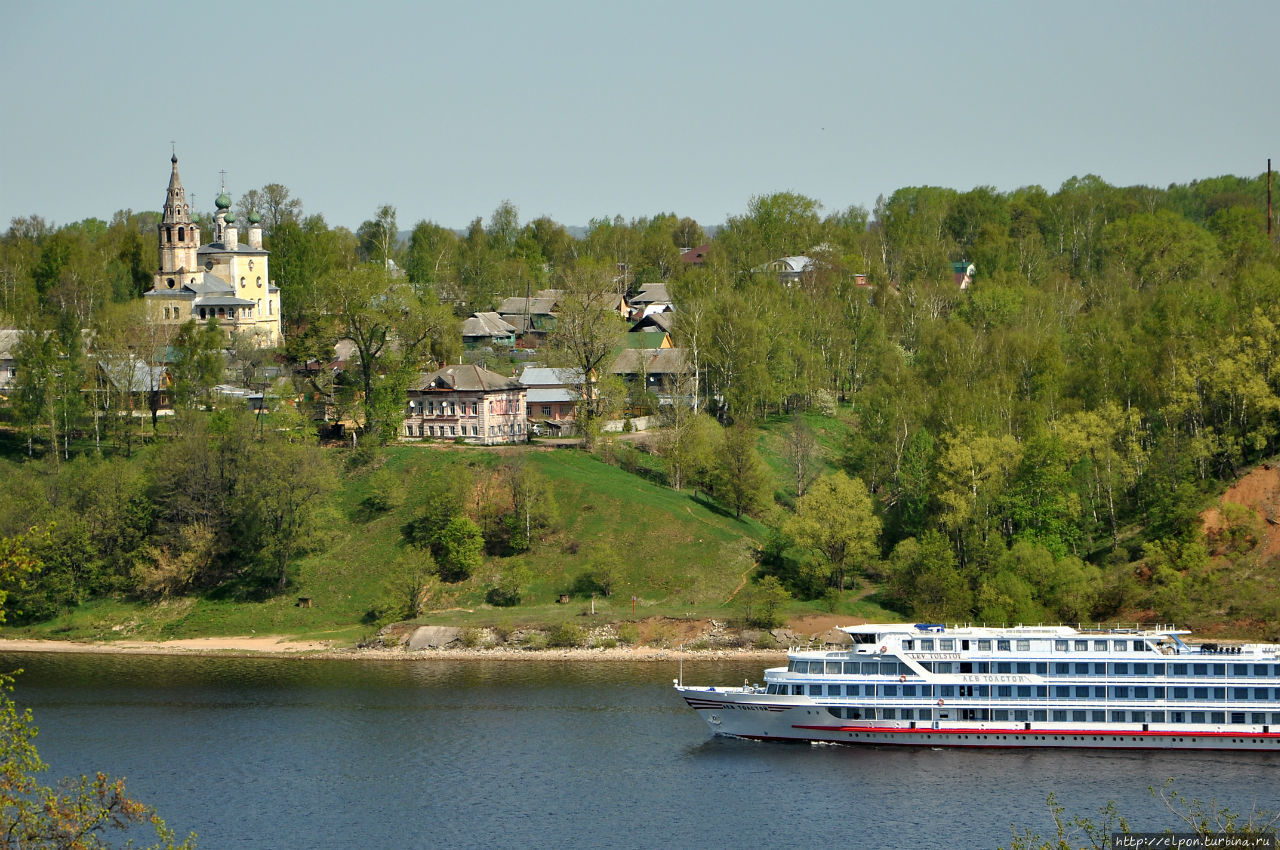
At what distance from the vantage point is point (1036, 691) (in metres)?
71.9

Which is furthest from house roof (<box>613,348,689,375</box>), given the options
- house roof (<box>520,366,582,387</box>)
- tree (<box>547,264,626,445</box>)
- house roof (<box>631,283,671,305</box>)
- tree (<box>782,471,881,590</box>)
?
house roof (<box>631,283,671,305</box>)

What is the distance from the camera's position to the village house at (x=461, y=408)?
120 meters

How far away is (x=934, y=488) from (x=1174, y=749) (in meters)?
32.0

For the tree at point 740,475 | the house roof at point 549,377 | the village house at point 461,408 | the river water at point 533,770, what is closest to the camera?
the river water at point 533,770

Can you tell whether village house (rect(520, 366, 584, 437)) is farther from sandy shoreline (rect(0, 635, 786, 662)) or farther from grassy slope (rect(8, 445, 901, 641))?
sandy shoreline (rect(0, 635, 786, 662))

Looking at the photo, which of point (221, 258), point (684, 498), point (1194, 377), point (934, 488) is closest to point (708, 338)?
point (684, 498)

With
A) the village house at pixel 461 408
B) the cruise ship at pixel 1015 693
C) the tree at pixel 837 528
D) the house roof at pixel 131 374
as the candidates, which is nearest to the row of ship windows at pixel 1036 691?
the cruise ship at pixel 1015 693

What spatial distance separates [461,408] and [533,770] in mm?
57503

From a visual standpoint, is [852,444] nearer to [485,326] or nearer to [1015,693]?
[1015,693]

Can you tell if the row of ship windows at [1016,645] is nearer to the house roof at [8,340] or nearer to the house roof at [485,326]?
the house roof at [485,326]

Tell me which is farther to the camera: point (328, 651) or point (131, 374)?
point (131, 374)

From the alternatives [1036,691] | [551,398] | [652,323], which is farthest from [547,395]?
[1036,691]

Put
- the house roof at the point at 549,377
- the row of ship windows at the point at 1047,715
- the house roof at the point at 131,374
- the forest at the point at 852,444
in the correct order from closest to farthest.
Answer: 1. the row of ship windows at the point at 1047,715
2. the forest at the point at 852,444
3. the house roof at the point at 131,374
4. the house roof at the point at 549,377

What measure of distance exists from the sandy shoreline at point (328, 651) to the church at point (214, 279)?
53914 mm
